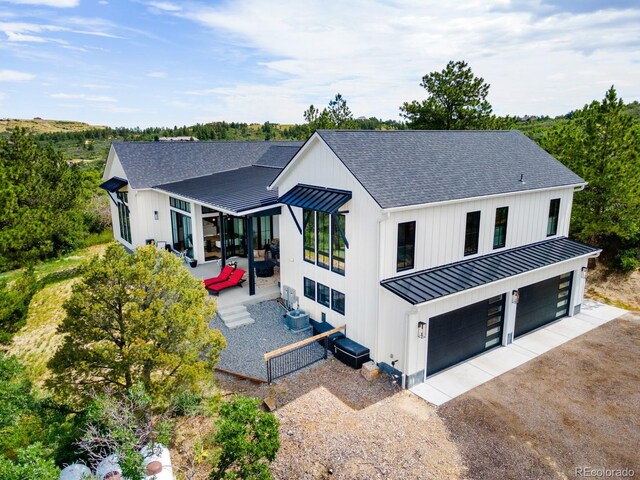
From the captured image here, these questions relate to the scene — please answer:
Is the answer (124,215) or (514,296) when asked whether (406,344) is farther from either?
(124,215)

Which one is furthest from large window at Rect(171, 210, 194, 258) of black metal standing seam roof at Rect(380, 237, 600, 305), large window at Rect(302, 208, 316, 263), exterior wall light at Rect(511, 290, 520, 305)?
exterior wall light at Rect(511, 290, 520, 305)

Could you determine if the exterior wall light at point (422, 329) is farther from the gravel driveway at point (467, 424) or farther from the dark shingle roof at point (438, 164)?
the dark shingle roof at point (438, 164)

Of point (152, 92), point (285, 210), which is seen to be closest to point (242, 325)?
point (285, 210)

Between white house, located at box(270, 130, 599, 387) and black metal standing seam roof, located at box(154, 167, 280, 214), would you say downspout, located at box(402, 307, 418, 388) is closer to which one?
white house, located at box(270, 130, 599, 387)

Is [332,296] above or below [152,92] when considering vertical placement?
below

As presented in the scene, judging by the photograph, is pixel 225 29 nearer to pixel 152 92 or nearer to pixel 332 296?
pixel 332 296

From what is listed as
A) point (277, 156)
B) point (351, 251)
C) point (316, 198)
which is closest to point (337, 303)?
point (351, 251)
